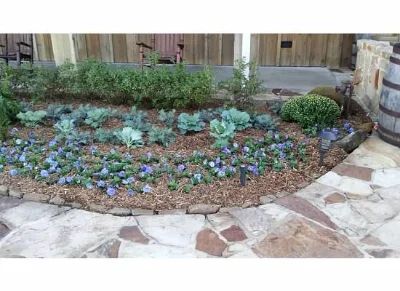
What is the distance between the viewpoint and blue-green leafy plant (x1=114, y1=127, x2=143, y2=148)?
2760 mm

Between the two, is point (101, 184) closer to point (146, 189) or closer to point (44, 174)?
point (146, 189)

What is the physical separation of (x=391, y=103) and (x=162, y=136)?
1.78 m

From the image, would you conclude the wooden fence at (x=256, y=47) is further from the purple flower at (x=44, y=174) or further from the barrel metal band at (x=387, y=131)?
the purple flower at (x=44, y=174)

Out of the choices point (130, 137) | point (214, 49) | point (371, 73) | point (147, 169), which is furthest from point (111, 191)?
point (214, 49)

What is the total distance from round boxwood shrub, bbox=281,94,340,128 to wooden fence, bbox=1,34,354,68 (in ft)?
7.86

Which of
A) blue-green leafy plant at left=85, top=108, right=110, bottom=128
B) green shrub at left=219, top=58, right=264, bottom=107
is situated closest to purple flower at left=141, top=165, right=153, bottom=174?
blue-green leafy plant at left=85, top=108, right=110, bottom=128

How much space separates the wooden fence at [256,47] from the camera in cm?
543

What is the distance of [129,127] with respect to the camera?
9.54 ft

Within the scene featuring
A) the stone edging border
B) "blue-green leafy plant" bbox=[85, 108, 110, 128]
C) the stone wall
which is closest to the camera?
the stone edging border

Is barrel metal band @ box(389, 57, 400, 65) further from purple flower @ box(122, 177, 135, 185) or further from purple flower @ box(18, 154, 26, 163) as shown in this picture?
purple flower @ box(18, 154, 26, 163)

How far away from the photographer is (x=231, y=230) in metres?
1.95

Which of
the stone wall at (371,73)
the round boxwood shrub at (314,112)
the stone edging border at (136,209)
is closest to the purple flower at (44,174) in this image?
the stone edging border at (136,209)

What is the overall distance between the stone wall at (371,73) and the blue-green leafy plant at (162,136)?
195 cm
